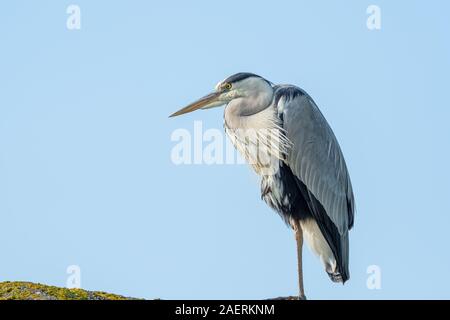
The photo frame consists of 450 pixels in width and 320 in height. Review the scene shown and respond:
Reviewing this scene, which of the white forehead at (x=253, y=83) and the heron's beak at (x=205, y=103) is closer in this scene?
the white forehead at (x=253, y=83)

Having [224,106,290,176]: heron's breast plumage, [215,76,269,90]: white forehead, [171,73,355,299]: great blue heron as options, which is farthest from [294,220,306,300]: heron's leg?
[215,76,269,90]: white forehead

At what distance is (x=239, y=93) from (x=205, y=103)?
41cm

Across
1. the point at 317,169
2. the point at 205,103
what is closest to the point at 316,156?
the point at 317,169

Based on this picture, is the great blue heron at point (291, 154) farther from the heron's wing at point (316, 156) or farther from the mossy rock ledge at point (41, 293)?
the mossy rock ledge at point (41, 293)

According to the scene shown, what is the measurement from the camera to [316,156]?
8.90 metres

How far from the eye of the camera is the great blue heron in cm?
861

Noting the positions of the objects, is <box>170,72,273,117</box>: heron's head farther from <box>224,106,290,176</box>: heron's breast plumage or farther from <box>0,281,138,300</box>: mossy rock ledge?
<box>0,281,138,300</box>: mossy rock ledge

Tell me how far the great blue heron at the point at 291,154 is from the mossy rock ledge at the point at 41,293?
2778 millimetres

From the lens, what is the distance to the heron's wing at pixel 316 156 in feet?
28.5

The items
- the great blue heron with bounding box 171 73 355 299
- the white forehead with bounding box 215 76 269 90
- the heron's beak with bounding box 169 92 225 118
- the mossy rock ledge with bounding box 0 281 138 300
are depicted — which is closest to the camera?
the mossy rock ledge with bounding box 0 281 138 300

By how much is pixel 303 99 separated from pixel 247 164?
96 cm

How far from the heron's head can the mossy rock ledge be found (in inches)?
124

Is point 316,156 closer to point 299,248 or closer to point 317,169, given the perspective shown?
point 317,169

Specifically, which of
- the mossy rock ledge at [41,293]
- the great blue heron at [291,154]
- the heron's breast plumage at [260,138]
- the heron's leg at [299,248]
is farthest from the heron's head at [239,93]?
the mossy rock ledge at [41,293]
